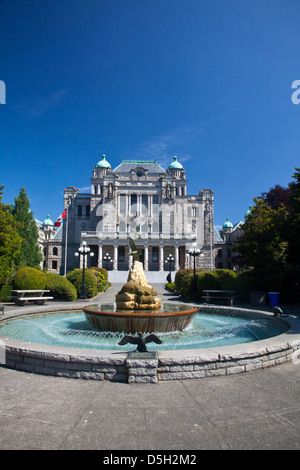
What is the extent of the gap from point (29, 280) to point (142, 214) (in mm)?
47077

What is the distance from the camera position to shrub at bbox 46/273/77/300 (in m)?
18.4

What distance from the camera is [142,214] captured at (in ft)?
208

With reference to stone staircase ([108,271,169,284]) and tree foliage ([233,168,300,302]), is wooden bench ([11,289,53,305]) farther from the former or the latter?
stone staircase ([108,271,169,284])

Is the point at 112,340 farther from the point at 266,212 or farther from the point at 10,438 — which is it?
the point at 266,212

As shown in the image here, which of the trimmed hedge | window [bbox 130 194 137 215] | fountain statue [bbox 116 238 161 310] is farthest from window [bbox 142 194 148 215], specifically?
fountain statue [bbox 116 238 161 310]

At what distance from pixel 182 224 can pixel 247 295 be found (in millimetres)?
45948

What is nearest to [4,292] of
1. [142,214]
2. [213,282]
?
[213,282]

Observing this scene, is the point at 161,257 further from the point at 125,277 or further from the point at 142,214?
the point at 142,214

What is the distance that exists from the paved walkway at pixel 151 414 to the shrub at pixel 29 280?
12981 millimetres

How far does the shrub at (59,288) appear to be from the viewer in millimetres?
18422

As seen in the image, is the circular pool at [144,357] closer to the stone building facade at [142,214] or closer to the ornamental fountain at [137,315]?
the ornamental fountain at [137,315]

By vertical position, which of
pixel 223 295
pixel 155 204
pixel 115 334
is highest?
pixel 155 204
